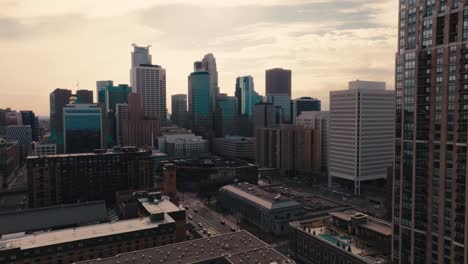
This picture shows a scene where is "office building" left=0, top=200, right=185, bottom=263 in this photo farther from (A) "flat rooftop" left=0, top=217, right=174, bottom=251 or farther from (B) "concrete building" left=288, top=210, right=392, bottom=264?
(B) "concrete building" left=288, top=210, right=392, bottom=264

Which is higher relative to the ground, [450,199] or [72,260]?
[450,199]

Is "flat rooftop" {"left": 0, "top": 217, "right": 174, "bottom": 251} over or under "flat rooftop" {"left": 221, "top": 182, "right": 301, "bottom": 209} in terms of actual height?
over

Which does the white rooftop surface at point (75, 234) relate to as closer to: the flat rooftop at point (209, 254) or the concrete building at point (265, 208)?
the flat rooftop at point (209, 254)

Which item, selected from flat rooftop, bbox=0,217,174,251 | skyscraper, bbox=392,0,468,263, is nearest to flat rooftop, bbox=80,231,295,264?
flat rooftop, bbox=0,217,174,251

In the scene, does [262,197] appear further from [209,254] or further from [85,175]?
[85,175]

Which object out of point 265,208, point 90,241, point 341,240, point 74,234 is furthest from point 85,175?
point 341,240

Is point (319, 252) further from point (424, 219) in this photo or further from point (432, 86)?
point (432, 86)

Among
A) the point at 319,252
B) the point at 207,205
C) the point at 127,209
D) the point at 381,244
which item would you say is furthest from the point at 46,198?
the point at 381,244
